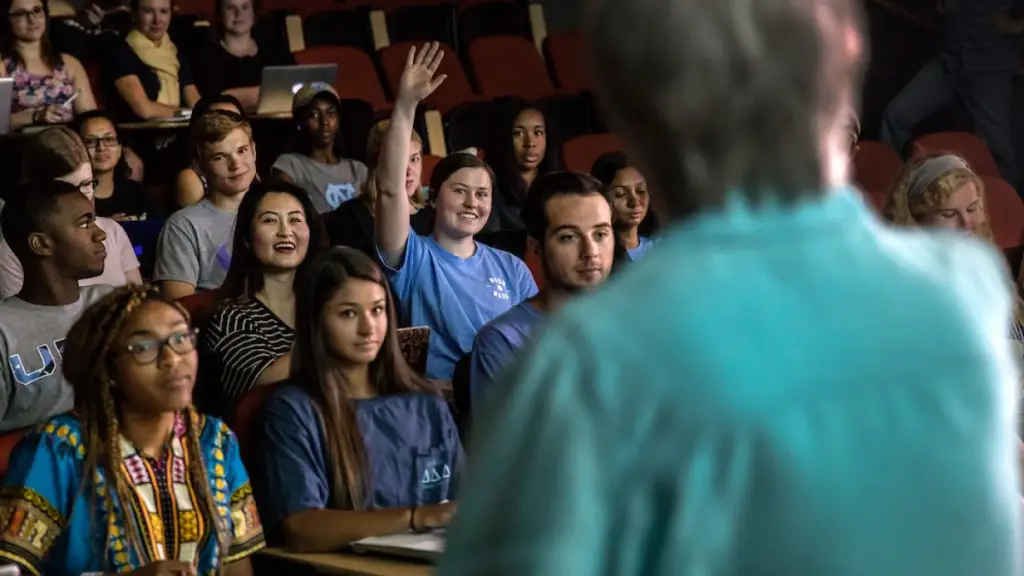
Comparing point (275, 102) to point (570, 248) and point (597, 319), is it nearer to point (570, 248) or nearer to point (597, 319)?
point (570, 248)

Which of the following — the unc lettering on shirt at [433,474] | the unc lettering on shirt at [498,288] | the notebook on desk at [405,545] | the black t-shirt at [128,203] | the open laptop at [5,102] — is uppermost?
the open laptop at [5,102]

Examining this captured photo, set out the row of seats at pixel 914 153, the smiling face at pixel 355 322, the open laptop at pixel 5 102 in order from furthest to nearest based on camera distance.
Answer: the row of seats at pixel 914 153, the open laptop at pixel 5 102, the smiling face at pixel 355 322

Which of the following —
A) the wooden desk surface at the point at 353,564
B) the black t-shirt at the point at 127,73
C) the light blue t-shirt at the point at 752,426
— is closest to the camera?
the light blue t-shirt at the point at 752,426

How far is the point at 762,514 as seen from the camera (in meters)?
0.72

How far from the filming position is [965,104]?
7.10m

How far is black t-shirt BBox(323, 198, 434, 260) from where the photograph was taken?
4.68 meters

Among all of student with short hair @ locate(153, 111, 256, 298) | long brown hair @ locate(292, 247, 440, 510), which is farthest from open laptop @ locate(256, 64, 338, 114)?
long brown hair @ locate(292, 247, 440, 510)

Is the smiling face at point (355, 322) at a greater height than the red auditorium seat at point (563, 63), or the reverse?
the red auditorium seat at point (563, 63)

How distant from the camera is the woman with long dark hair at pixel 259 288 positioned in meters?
3.49

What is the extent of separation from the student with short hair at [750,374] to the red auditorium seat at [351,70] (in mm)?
6186

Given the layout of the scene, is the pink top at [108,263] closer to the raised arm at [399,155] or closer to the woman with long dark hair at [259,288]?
the woman with long dark hair at [259,288]

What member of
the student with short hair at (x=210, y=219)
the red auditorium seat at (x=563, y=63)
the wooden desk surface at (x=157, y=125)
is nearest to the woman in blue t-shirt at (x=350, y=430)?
the student with short hair at (x=210, y=219)

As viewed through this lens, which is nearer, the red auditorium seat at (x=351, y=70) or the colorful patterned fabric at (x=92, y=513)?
the colorful patterned fabric at (x=92, y=513)

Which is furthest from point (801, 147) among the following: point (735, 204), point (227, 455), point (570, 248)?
point (570, 248)
